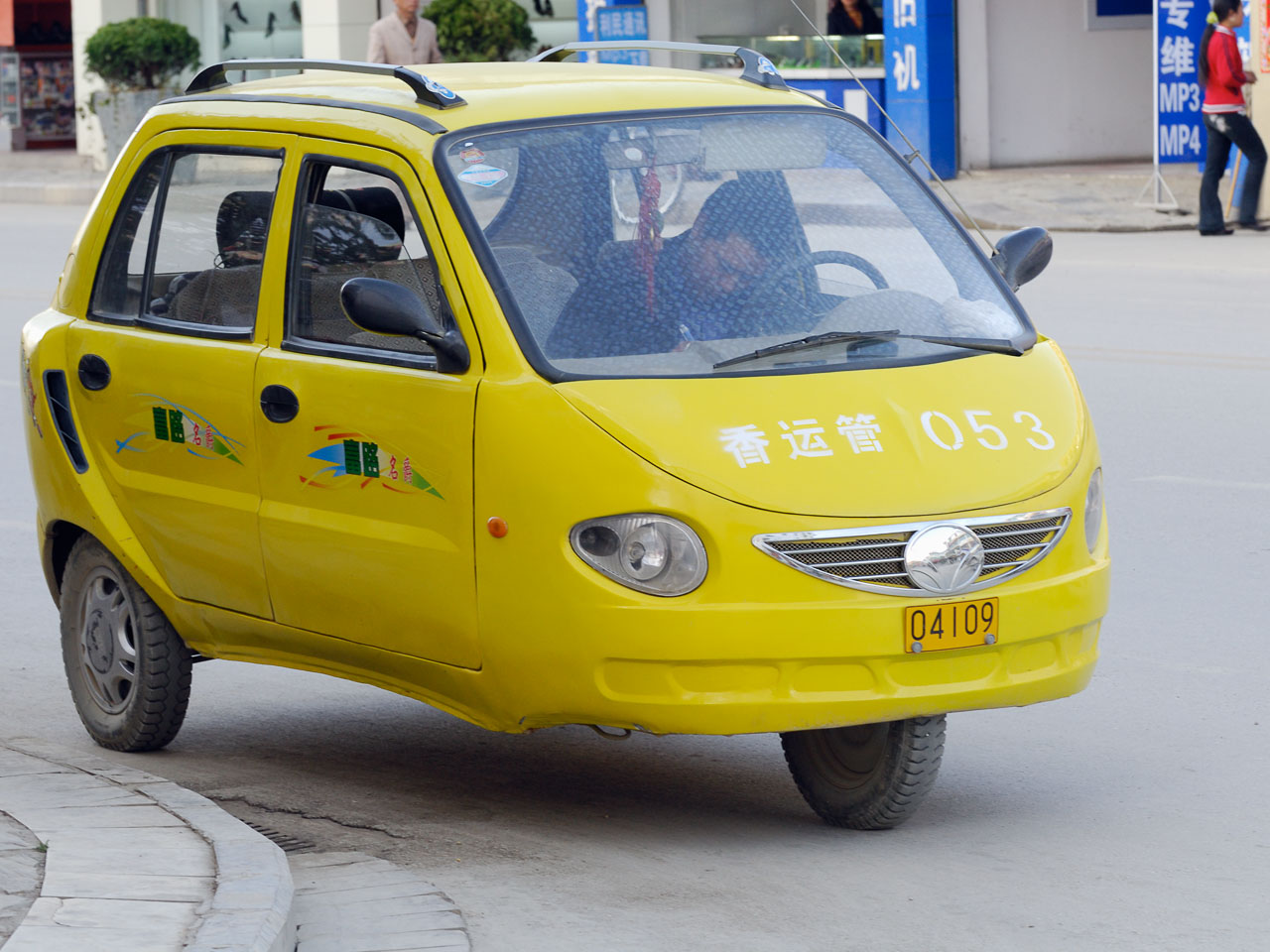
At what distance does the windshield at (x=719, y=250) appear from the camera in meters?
5.30

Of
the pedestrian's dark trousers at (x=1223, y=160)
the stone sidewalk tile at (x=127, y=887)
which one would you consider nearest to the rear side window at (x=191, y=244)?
the stone sidewalk tile at (x=127, y=887)

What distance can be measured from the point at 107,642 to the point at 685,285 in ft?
6.99

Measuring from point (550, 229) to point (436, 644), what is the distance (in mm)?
1021

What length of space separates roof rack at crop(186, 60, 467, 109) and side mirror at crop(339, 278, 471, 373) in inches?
22.8

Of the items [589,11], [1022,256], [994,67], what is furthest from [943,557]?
[589,11]

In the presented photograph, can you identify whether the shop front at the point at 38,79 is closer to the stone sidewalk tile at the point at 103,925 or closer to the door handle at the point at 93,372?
the door handle at the point at 93,372

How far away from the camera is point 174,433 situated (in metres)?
6.00

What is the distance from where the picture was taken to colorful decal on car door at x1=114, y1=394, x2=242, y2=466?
230 inches

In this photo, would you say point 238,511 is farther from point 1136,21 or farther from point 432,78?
point 1136,21

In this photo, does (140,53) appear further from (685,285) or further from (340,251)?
(685,285)

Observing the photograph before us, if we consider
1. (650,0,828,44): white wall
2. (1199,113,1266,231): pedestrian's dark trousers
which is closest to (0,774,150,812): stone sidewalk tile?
(1199,113,1266,231): pedestrian's dark trousers

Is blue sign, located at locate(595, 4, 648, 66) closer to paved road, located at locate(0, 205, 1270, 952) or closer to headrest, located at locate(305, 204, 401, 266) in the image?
paved road, located at locate(0, 205, 1270, 952)

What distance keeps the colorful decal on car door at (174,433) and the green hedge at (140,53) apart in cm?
2662

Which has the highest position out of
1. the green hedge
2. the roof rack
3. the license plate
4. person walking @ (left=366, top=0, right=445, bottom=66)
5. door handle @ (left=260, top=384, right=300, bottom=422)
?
the green hedge
